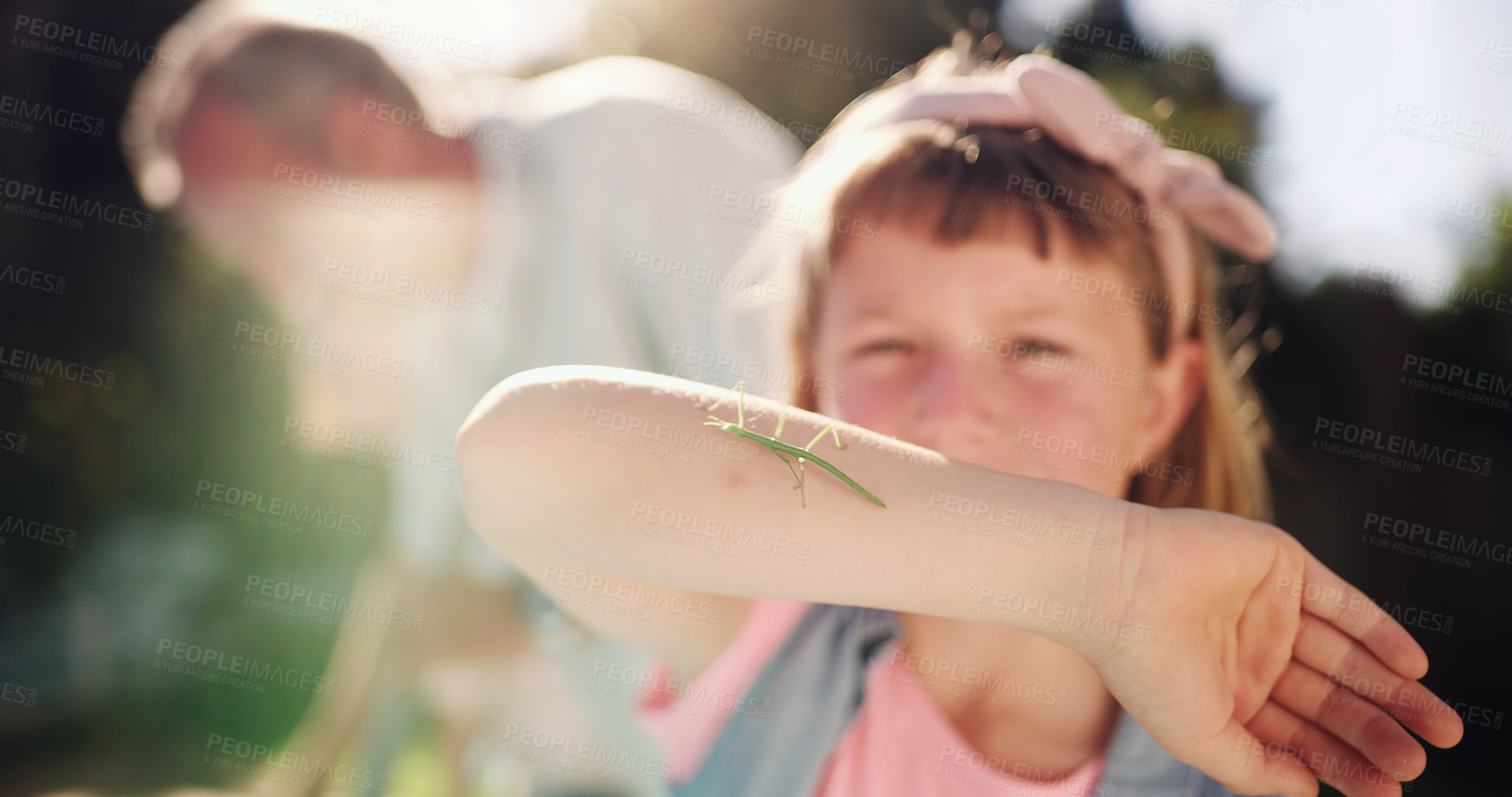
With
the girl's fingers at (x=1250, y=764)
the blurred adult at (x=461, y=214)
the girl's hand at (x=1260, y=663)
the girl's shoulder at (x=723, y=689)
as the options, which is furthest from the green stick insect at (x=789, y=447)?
the blurred adult at (x=461, y=214)

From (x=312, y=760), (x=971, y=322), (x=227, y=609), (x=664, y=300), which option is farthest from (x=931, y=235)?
(x=227, y=609)

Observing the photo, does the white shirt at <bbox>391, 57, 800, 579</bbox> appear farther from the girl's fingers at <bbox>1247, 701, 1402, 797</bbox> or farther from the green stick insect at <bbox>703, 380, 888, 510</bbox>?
the girl's fingers at <bbox>1247, 701, 1402, 797</bbox>

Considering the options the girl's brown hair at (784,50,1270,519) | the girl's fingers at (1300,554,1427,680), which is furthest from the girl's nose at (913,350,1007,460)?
the girl's fingers at (1300,554,1427,680)

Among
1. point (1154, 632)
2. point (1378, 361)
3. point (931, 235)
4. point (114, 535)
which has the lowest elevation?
point (114, 535)

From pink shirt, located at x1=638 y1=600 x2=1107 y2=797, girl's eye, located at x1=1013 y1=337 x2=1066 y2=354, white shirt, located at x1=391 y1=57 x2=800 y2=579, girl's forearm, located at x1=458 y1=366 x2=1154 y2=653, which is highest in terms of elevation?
girl's forearm, located at x1=458 y1=366 x2=1154 y2=653

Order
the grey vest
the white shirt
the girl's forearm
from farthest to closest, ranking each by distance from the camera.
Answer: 1. the white shirt
2. the grey vest
3. the girl's forearm

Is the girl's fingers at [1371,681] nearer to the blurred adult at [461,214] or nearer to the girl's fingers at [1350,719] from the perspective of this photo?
the girl's fingers at [1350,719]

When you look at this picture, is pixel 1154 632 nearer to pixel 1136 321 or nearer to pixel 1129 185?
pixel 1136 321
